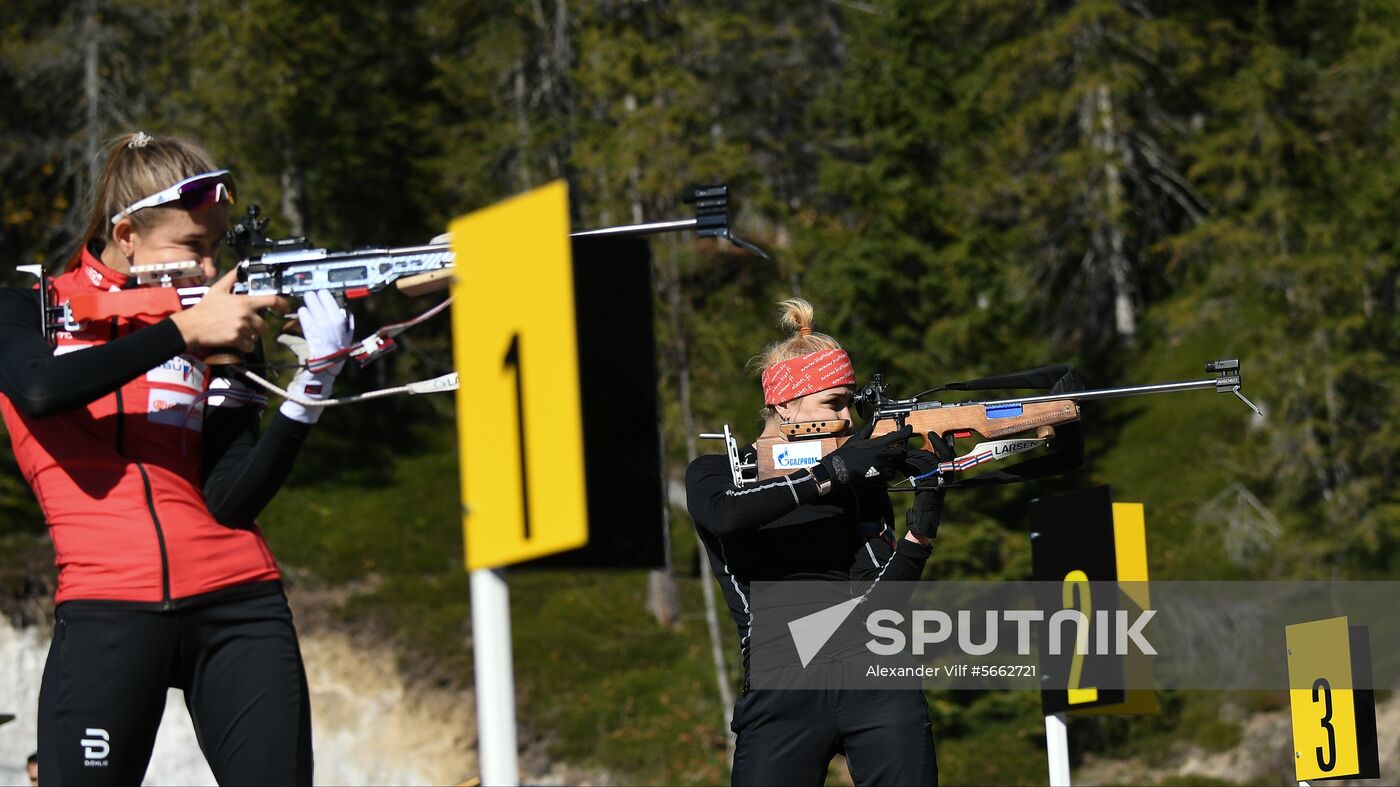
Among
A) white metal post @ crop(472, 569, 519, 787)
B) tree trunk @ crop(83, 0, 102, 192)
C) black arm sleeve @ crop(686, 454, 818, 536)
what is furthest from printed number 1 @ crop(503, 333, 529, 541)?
tree trunk @ crop(83, 0, 102, 192)

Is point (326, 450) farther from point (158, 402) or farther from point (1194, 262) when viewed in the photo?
point (158, 402)

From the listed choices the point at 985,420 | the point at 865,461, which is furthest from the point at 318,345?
the point at 985,420

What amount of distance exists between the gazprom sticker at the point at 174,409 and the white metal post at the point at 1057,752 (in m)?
3.40

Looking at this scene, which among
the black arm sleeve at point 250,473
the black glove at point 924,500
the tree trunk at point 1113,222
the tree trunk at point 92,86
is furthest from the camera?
the tree trunk at point 1113,222

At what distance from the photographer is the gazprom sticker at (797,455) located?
4.91 metres

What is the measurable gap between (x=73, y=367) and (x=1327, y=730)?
16.4 feet

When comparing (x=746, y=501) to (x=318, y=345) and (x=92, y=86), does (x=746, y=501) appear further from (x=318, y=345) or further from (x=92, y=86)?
(x=92, y=86)

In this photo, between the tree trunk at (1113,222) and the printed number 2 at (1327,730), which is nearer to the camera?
the printed number 2 at (1327,730)

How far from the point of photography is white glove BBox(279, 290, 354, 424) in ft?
11.5

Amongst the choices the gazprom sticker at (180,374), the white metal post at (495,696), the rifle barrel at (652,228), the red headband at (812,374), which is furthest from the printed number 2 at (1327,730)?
the gazprom sticker at (180,374)

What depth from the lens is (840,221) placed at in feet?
69.1

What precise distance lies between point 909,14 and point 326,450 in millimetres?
11057

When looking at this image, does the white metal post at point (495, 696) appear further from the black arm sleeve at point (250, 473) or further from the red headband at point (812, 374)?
the red headband at point (812, 374)

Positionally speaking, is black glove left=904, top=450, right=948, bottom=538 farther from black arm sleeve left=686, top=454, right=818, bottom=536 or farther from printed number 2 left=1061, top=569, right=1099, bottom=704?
printed number 2 left=1061, top=569, right=1099, bottom=704
